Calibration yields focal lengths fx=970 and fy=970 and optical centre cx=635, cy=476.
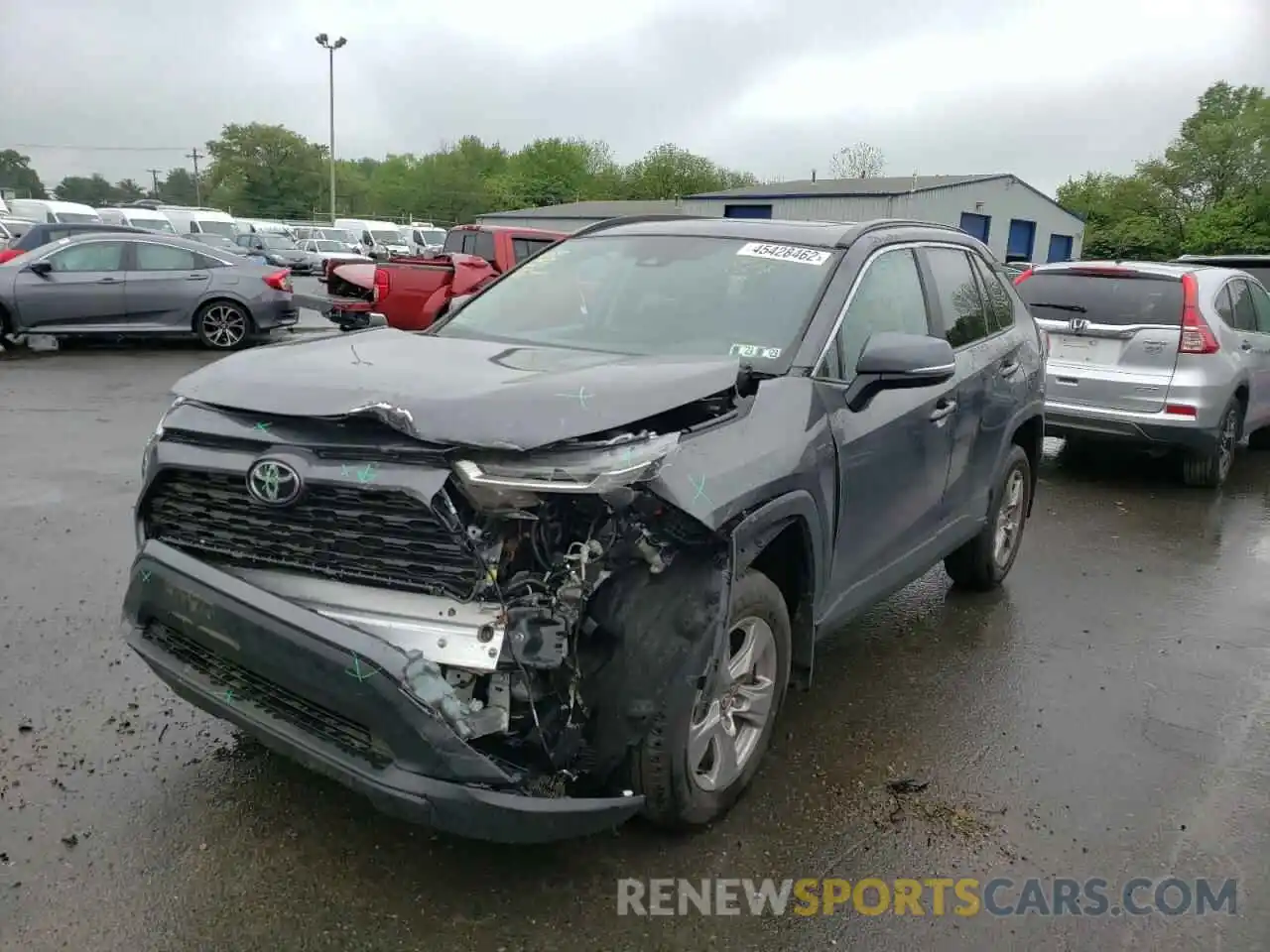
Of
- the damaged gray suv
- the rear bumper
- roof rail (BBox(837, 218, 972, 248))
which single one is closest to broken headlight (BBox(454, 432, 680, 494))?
the damaged gray suv

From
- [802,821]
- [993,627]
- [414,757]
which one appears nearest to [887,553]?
[802,821]

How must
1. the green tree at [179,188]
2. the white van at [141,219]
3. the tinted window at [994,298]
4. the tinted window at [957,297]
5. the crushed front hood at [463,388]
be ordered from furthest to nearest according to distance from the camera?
the green tree at [179,188] → the white van at [141,219] → the tinted window at [994,298] → the tinted window at [957,297] → the crushed front hood at [463,388]

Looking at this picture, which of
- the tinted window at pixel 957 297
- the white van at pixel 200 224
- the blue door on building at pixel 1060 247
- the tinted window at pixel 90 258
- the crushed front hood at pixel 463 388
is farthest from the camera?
the blue door on building at pixel 1060 247

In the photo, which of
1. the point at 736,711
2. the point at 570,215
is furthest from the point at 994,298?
the point at 570,215

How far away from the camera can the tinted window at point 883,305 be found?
11.9 feet

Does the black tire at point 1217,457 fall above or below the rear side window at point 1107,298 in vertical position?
below

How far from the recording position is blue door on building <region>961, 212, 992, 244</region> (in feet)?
129

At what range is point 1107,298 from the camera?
26.0 feet

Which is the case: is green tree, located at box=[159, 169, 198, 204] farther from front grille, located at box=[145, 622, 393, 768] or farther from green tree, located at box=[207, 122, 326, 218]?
front grille, located at box=[145, 622, 393, 768]

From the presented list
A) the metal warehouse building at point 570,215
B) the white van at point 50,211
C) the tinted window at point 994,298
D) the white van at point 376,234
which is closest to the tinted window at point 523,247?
the tinted window at point 994,298

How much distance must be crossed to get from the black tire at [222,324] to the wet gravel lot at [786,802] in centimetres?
854

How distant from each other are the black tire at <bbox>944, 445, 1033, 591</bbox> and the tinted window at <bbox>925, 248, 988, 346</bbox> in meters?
0.76

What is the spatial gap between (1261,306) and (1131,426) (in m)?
2.46

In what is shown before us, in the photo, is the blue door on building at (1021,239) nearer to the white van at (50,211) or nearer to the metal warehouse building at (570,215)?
the metal warehouse building at (570,215)
